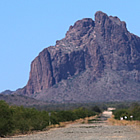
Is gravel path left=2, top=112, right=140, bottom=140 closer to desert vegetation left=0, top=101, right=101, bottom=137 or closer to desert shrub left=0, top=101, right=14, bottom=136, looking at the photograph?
desert shrub left=0, top=101, right=14, bottom=136

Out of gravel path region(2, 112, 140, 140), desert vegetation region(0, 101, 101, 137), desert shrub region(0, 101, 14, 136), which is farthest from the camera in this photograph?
desert vegetation region(0, 101, 101, 137)

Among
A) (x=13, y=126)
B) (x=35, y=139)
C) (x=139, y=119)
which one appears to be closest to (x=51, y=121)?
(x=139, y=119)

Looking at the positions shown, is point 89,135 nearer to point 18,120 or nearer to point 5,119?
point 5,119

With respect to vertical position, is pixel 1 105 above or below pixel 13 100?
below

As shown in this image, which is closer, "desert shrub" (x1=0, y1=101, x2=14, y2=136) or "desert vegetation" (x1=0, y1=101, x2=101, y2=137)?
"desert shrub" (x1=0, y1=101, x2=14, y2=136)

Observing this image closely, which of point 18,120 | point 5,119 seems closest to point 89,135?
point 5,119

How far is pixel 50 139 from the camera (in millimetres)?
37531

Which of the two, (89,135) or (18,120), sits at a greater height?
(18,120)

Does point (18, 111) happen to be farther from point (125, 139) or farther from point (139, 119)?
point (139, 119)

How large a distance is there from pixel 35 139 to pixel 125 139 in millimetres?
7873

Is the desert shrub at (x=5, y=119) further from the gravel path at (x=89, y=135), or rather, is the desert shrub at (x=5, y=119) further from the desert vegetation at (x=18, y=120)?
the gravel path at (x=89, y=135)

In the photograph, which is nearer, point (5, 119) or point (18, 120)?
point (5, 119)

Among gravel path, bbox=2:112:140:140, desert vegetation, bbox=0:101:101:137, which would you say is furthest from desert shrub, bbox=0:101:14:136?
gravel path, bbox=2:112:140:140

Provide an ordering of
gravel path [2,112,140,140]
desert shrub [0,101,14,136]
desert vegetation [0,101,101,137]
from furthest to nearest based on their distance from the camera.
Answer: desert vegetation [0,101,101,137] < desert shrub [0,101,14,136] < gravel path [2,112,140,140]
